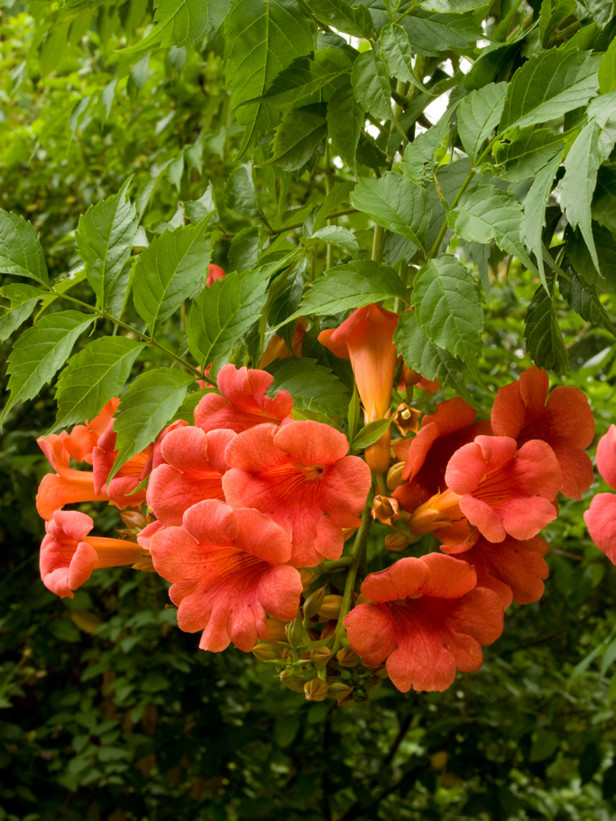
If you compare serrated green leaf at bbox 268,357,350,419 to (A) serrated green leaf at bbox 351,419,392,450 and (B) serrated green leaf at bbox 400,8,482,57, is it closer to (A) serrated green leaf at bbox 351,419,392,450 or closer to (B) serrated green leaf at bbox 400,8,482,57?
(A) serrated green leaf at bbox 351,419,392,450

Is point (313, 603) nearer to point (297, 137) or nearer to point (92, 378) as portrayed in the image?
point (92, 378)

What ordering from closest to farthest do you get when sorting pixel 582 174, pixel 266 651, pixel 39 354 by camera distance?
pixel 582 174
pixel 266 651
pixel 39 354

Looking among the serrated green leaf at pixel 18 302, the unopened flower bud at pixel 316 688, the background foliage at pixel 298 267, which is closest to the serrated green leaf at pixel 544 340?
the background foliage at pixel 298 267

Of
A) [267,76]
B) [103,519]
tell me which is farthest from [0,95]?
[267,76]

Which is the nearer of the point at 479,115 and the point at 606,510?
the point at 606,510

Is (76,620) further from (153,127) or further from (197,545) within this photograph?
(197,545)

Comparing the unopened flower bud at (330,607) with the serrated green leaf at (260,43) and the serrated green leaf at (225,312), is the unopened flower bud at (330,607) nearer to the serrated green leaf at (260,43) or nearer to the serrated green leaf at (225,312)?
the serrated green leaf at (225,312)

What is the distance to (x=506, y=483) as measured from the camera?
55 cm

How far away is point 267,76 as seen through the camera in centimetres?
69

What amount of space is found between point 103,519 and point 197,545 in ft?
5.23

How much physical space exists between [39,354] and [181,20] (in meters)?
0.33

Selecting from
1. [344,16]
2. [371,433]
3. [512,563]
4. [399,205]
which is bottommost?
[512,563]

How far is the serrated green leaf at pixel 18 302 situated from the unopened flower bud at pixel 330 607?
1.35 ft

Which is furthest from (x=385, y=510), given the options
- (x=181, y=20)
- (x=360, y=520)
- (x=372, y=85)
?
(x=181, y=20)
